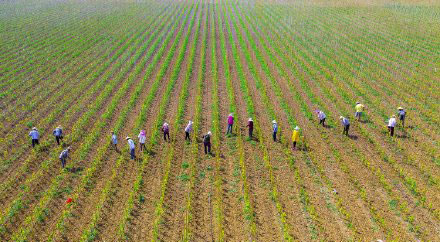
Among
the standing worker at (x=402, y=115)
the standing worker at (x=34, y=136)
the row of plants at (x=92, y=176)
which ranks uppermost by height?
the standing worker at (x=402, y=115)

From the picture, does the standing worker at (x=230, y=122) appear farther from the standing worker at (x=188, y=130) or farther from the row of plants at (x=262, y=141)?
the standing worker at (x=188, y=130)

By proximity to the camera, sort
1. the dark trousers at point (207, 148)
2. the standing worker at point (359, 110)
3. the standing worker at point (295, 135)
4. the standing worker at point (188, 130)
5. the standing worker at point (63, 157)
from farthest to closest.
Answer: the standing worker at point (359, 110)
the standing worker at point (188, 130)
the standing worker at point (295, 135)
the dark trousers at point (207, 148)
the standing worker at point (63, 157)

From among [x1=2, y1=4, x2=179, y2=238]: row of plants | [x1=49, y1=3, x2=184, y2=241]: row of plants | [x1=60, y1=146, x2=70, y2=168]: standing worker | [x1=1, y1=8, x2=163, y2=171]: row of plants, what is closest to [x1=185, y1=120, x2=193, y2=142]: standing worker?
[x1=49, y1=3, x2=184, y2=241]: row of plants

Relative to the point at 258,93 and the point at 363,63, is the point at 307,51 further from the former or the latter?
the point at 258,93

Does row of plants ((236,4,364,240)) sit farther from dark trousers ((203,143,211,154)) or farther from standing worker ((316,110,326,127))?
dark trousers ((203,143,211,154))

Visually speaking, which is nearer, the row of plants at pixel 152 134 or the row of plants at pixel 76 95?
the row of plants at pixel 152 134

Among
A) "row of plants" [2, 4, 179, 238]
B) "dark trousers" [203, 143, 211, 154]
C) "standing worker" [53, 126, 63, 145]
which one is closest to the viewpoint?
"row of plants" [2, 4, 179, 238]

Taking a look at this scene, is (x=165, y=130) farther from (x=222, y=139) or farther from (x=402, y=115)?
(x=402, y=115)

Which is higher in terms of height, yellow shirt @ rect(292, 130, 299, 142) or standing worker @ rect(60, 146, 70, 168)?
yellow shirt @ rect(292, 130, 299, 142)

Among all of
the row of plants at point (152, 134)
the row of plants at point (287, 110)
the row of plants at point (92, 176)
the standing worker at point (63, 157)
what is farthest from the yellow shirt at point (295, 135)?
the standing worker at point (63, 157)

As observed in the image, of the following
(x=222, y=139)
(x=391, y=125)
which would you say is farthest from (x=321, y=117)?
(x=222, y=139)
